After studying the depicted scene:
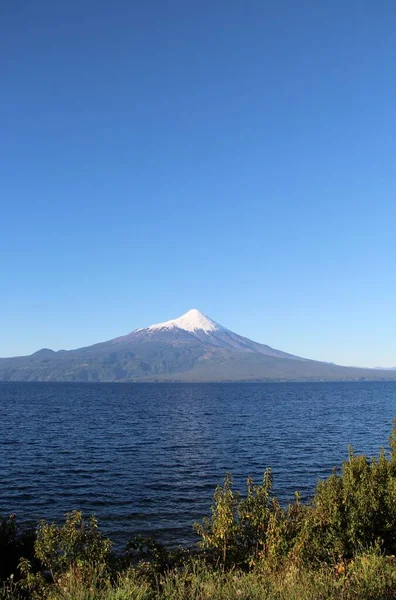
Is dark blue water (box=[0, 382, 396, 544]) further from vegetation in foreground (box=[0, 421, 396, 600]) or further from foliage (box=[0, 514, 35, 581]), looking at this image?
vegetation in foreground (box=[0, 421, 396, 600])

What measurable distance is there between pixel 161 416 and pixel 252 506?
115486mm

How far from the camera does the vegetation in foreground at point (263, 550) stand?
15.0 meters

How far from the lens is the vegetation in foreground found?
49.2 feet

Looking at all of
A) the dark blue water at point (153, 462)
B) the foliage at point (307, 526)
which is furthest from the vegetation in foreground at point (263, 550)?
the dark blue water at point (153, 462)

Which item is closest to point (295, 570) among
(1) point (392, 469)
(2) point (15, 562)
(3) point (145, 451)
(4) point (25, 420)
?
(1) point (392, 469)

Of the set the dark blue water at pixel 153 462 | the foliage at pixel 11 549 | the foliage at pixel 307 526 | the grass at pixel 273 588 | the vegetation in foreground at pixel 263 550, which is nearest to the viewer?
the grass at pixel 273 588

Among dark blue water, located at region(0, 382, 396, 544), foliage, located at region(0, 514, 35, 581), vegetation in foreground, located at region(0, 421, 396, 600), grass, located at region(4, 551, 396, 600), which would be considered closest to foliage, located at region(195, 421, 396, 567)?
vegetation in foreground, located at region(0, 421, 396, 600)

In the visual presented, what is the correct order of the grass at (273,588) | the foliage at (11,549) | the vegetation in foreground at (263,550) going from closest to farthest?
the grass at (273,588) < the vegetation in foreground at (263,550) < the foliage at (11,549)

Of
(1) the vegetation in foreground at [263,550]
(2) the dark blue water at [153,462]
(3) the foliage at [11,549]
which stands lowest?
(2) the dark blue water at [153,462]

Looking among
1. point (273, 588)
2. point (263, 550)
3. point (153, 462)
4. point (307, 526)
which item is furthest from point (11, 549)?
point (153, 462)

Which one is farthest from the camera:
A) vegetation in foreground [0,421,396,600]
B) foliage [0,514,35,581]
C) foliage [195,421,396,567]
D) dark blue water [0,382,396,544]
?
dark blue water [0,382,396,544]

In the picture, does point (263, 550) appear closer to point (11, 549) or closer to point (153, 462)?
point (11, 549)

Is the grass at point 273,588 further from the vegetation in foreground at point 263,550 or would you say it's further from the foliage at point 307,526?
the foliage at point 307,526

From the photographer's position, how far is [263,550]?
1912 cm
